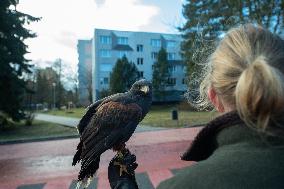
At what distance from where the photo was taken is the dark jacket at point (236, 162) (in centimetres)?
121

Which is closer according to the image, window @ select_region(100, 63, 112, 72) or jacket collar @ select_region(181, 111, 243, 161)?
jacket collar @ select_region(181, 111, 243, 161)

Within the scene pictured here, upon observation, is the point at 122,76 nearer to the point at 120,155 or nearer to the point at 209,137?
the point at 120,155

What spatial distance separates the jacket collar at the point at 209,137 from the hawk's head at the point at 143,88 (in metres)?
1.11

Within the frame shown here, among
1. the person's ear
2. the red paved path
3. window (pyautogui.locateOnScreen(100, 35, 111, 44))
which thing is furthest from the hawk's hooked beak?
window (pyautogui.locateOnScreen(100, 35, 111, 44))

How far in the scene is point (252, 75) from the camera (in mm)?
1249

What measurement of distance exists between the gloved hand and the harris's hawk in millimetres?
87

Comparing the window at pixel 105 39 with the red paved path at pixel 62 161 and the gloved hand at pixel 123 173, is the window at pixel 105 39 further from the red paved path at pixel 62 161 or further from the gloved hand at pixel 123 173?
the gloved hand at pixel 123 173

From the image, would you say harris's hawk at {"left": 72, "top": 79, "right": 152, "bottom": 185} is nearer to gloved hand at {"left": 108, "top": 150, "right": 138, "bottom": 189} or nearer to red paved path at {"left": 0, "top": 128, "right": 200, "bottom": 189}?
gloved hand at {"left": 108, "top": 150, "right": 138, "bottom": 189}

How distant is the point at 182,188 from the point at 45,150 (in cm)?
1424

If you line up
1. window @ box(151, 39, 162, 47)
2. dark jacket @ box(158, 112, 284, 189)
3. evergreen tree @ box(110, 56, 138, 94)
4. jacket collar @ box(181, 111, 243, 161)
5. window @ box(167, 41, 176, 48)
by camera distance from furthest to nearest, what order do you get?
window @ box(167, 41, 176, 48) → window @ box(151, 39, 162, 47) → evergreen tree @ box(110, 56, 138, 94) → jacket collar @ box(181, 111, 243, 161) → dark jacket @ box(158, 112, 284, 189)

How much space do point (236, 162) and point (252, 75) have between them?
253 mm

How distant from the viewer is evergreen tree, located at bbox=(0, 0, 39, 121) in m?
23.8

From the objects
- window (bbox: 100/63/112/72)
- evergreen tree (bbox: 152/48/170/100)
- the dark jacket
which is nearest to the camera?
the dark jacket

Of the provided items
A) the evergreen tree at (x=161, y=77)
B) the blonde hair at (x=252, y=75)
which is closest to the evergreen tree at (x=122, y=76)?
the evergreen tree at (x=161, y=77)
